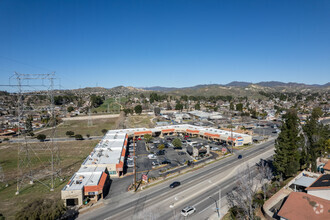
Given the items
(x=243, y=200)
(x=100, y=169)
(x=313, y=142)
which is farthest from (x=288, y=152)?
(x=100, y=169)

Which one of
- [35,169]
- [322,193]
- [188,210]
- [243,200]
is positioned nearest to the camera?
[188,210]

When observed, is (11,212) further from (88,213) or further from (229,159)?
(229,159)

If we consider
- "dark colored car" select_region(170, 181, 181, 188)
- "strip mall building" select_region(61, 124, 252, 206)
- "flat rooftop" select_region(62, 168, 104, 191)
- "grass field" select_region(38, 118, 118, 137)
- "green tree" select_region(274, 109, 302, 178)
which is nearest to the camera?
"strip mall building" select_region(61, 124, 252, 206)

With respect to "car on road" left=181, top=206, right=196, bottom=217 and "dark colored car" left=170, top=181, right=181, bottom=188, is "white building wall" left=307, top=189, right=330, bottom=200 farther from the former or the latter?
"dark colored car" left=170, top=181, right=181, bottom=188

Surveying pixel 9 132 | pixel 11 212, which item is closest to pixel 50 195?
pixel 11 212

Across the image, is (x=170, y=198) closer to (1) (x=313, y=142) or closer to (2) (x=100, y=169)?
(2) (x=100, y=169)

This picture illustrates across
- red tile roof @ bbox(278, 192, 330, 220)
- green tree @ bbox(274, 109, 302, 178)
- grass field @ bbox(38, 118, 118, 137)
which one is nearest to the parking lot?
green tree @ bbox(274, 109, 302, 178)
